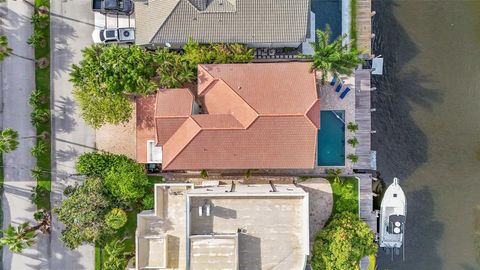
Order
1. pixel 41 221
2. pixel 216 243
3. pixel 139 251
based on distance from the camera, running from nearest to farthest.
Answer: pixel 216 243, pixel 139 251, pixel 41 221

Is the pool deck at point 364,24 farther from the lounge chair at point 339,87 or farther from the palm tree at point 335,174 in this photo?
the palm tree at point 335,174

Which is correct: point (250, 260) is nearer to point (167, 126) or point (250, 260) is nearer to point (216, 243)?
point (216, 243)

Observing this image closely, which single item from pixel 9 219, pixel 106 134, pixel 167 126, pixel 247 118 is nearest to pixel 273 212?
pixel 247 118

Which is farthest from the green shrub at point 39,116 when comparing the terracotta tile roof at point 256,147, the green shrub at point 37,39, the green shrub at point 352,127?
the green shrub at point 352,127

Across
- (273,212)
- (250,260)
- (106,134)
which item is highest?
(106,134)

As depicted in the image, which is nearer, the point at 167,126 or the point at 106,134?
the point at 167,126
